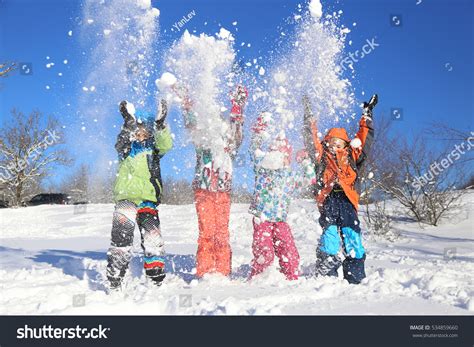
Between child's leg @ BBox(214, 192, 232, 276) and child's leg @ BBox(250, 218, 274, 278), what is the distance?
283 mm

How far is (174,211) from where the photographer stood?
1485 centimetres

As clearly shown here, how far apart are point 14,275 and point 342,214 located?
144 inches

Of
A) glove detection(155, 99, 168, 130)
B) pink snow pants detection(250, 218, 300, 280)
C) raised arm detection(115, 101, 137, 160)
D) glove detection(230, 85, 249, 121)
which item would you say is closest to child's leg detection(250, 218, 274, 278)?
pink snow pants detection(250, 218, 300, 280)

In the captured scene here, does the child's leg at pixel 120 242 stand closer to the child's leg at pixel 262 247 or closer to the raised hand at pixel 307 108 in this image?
the child's leg at pixel 262 247

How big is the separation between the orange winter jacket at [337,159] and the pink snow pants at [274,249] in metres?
0.53

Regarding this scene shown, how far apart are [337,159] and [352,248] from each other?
0.92 metres

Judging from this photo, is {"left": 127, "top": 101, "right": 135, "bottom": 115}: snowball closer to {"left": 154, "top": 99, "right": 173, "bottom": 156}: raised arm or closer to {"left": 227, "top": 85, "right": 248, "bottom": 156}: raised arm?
{"left": 154, "top": 99, "right": 173, "bottom": 156}: raised arm

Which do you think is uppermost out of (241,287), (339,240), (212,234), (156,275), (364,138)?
(364,138)

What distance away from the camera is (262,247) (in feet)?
15.8

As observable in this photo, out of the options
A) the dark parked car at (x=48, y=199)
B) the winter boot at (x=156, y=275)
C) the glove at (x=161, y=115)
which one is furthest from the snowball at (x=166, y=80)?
the dark parked car at (x=48, y=199)

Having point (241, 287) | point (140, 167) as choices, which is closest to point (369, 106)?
point (241, 287)

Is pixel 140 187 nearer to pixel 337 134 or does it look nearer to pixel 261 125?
pixel 261 125

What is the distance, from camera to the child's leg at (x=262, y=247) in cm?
476
